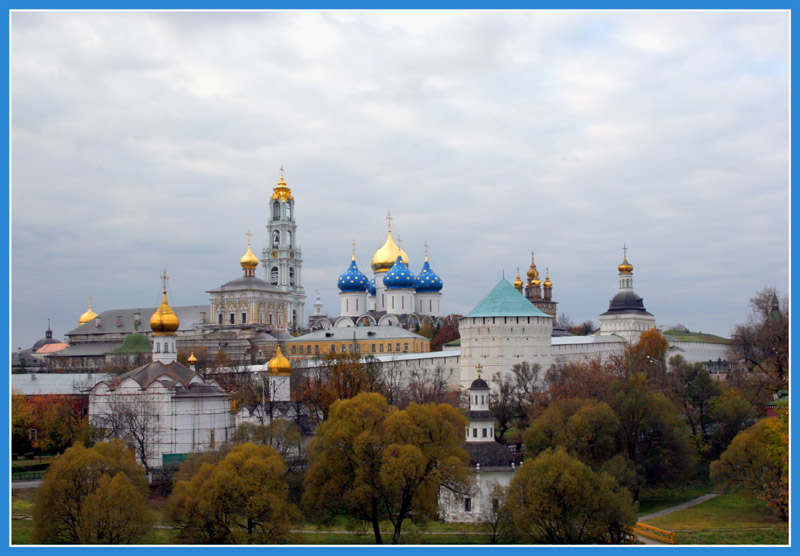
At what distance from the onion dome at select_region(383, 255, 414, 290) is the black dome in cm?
1118

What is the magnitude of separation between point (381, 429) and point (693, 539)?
22.7 ft

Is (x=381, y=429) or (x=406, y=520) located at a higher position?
(x=381, y=429)

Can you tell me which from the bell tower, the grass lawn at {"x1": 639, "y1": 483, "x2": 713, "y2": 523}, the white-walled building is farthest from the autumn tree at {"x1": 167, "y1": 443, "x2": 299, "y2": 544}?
the bell tower

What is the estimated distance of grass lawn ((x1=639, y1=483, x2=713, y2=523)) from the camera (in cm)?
3088

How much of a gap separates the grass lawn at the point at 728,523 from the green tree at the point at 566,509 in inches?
59.0

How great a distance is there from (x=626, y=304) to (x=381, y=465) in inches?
1566

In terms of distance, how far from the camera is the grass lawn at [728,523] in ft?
84.0

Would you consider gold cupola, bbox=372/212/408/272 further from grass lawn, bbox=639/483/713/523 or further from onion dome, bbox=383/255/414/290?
grass lawn, bbox=639/483/713/523

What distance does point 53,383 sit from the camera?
46656 millimetres

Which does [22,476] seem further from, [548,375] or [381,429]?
[548,375]

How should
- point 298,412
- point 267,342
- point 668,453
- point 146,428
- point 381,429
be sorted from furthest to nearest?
1. point 267,342
2. point 298,412
3. point 146,428
4. point 668,453
5. point 381,429

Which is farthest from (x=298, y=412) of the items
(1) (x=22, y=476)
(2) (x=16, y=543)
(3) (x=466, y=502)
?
(2) (x=16, y=543)

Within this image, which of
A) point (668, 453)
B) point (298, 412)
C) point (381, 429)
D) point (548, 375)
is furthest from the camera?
point (548, 375)

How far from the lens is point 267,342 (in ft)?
214
